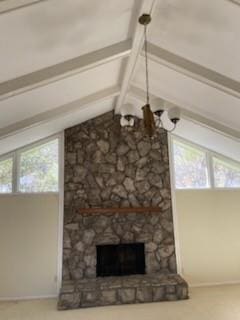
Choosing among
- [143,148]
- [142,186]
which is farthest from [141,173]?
[143,148]

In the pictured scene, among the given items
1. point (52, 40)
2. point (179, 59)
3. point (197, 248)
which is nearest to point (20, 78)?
point (52, 40)

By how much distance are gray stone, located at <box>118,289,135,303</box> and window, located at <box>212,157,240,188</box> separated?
2940mm

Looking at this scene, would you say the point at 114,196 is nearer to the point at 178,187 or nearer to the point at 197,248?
the point at 178,187

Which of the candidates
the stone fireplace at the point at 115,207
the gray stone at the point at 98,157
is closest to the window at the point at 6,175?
the stone fireplace at the point at 115,207

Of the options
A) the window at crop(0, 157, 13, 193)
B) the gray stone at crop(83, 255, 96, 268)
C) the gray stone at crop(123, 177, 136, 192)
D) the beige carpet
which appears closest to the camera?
the beige carpet

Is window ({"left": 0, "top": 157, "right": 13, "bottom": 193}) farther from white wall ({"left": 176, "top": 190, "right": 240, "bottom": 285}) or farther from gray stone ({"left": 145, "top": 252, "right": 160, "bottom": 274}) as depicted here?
white wall ({"left": 176, "top": 190, "right": 240, "bottom": 285})

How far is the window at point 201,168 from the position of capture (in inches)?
249

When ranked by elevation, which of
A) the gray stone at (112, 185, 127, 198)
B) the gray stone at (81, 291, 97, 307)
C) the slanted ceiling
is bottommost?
the gray stone at (81, 291, 97, 307)

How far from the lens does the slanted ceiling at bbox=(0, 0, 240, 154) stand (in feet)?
9.00

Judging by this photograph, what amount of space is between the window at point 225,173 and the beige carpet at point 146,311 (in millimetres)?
2250

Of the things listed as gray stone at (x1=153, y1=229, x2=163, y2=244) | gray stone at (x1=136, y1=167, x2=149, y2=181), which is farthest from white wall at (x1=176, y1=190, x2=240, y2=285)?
gray stone at (x1=136, y1=167, x2=149, y2=181)

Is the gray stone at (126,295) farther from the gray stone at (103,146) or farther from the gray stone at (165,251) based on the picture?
the gray stone at (103,146)

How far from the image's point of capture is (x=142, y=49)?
3807 millimetres

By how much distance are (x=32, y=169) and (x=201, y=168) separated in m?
3.69
